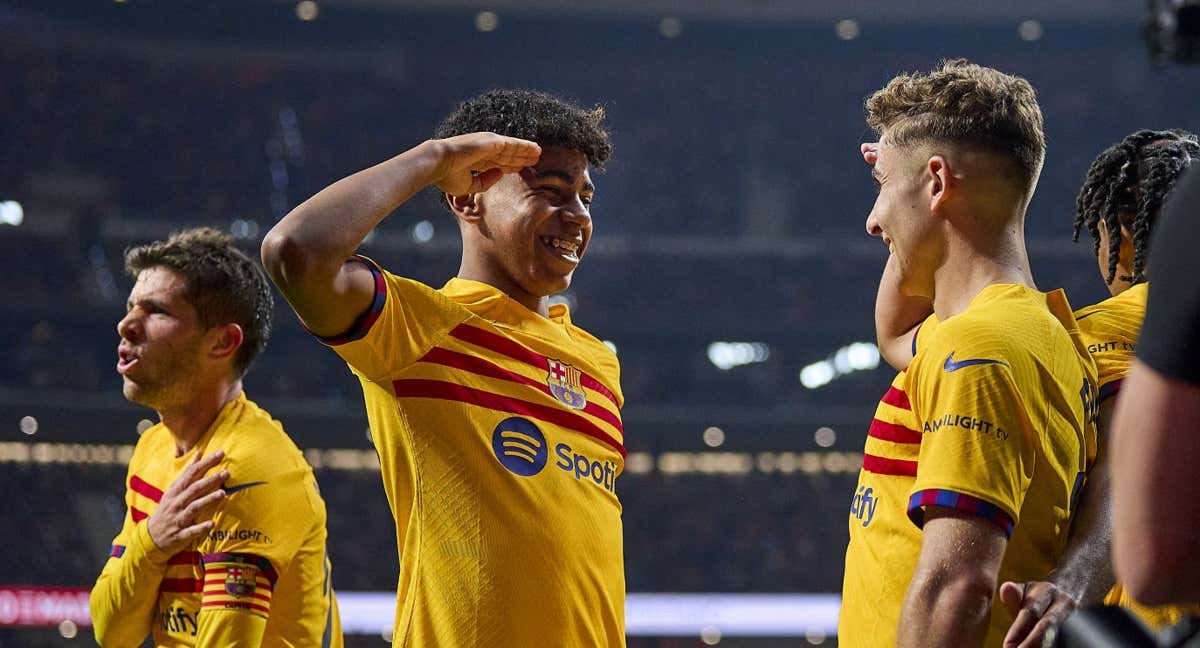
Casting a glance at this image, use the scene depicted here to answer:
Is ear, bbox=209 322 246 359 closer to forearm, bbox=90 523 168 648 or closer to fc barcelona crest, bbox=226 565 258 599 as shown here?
forearm, bbox=90 523 168 648

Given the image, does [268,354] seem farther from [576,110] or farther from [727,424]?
[576,110]

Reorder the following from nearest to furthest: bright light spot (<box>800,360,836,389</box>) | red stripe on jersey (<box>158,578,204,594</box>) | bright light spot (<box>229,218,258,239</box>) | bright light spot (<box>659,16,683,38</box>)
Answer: red stripe on jersey (<box>158,578,204,594</box>) → bright light spot (<box>229,218,258,239</box>) → bright light spot (<box>800,360,836,389</box>) → bright light spot (<box>659,16,683,38</box>)

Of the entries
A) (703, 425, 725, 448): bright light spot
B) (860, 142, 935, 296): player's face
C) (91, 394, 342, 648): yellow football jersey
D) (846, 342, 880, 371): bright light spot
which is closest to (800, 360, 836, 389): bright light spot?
(846, 342, 880, 371): bright light spot

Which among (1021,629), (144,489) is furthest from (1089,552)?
(144,489)

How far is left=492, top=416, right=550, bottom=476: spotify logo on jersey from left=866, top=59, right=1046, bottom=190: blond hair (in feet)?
3.28

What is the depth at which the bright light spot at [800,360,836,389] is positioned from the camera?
2239cm

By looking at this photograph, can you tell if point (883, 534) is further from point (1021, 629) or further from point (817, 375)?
point (817, 375)

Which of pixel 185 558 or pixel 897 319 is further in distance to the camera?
pixel 185 558

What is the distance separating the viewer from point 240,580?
10.00 feet

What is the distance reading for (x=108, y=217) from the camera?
2192cm

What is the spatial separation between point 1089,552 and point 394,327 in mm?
1397

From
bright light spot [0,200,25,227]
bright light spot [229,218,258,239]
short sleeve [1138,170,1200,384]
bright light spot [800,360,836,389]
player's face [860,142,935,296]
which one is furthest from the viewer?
bright light spot [800,360,836,389]

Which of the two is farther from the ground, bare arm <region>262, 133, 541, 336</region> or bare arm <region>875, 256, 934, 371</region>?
bare arm <region>262, 133, 541, 336</region>

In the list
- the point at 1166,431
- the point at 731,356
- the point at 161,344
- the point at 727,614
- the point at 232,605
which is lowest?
the point at 727,614
